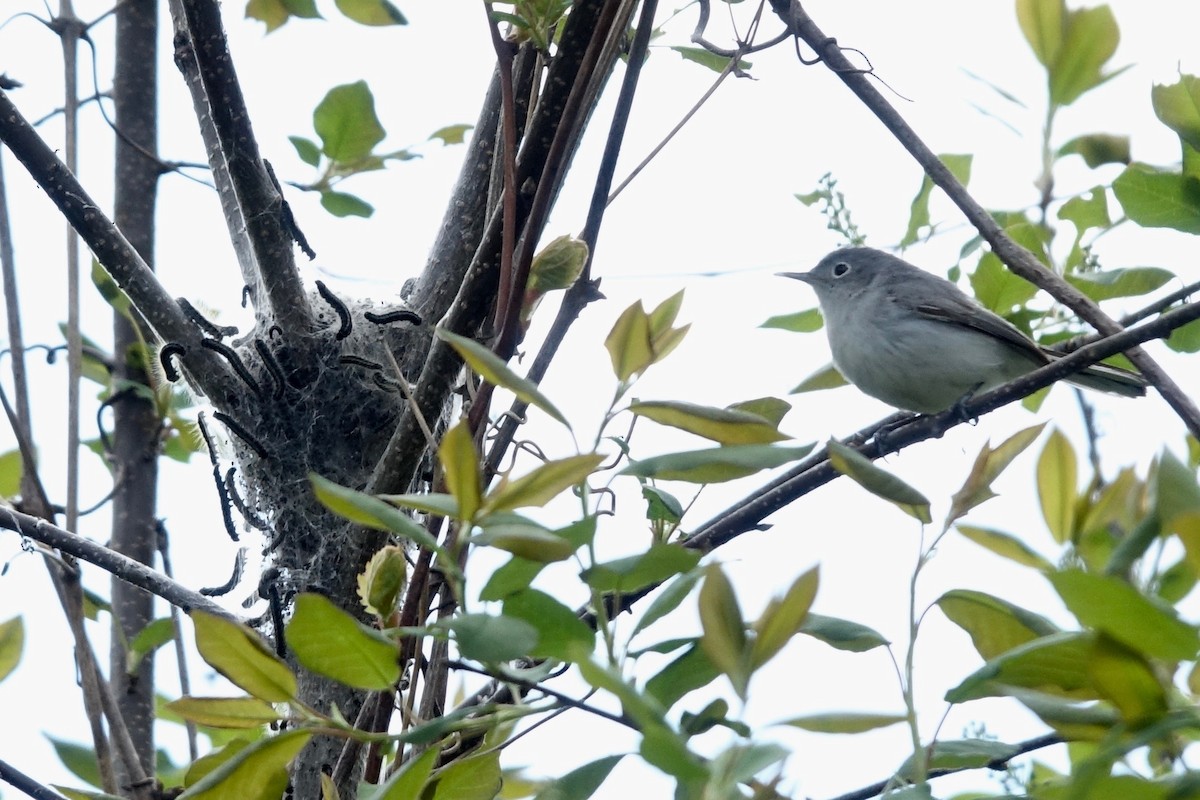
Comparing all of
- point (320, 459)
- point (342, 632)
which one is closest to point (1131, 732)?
point (342, 632)

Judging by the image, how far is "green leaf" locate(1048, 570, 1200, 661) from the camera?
543 mm

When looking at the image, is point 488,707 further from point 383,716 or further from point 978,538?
point 978,538

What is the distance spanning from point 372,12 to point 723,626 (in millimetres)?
1432

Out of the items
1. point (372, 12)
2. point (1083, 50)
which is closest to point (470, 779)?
point (1083, 50)

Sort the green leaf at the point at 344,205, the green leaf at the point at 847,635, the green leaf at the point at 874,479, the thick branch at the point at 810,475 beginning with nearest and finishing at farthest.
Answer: the green leaf at the point at 874,479 → the green leaf at the point at 847,635 → the thick branch at the point at 810,475 → the green leaf at the point at 344,205

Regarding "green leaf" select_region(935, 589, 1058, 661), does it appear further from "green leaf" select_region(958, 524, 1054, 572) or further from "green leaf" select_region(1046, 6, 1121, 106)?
"green leaf" select_region(1046, 6, 1121, 106)

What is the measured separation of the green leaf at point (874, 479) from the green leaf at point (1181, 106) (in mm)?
699

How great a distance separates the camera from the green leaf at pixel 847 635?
0.87 meters

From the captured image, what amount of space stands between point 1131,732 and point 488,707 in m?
0.42

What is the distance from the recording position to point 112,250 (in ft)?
5.72

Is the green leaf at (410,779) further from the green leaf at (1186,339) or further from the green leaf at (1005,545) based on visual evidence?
the green leaf at (1186,339)

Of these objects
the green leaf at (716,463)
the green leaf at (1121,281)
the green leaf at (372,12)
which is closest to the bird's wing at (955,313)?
the green leaf at (1121,281)

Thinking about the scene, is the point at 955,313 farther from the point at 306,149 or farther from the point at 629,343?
the point at 629,343

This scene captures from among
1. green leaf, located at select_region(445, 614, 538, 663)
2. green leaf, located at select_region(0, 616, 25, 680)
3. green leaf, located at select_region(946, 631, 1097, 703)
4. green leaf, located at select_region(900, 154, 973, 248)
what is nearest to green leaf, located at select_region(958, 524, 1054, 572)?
green leaf, located at select_region(946, 631, 1097, 703)
